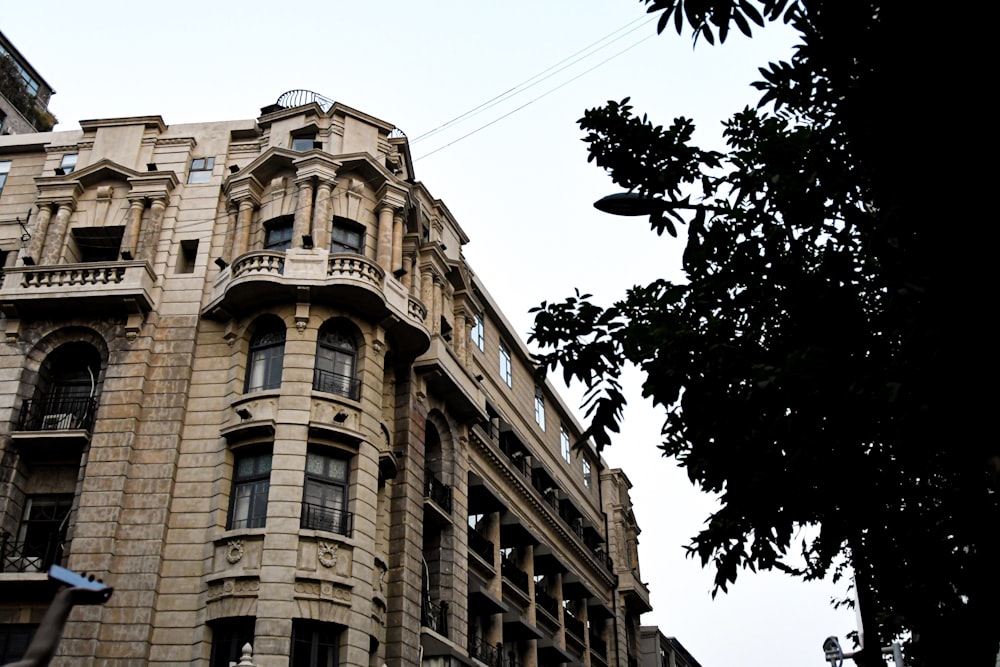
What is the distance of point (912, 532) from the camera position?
1093cm

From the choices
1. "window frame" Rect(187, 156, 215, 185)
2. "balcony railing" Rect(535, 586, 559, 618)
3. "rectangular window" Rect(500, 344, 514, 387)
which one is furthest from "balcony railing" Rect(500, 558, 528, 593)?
"window frame" Rect(187, 156, 215, 185)

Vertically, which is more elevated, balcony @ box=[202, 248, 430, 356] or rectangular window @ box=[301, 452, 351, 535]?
balcony @ box=[202, 248, 430, 356]

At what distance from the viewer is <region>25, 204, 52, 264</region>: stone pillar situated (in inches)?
1186

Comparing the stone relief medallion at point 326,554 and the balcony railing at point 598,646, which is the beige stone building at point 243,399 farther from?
the balcony railing at point 598,646

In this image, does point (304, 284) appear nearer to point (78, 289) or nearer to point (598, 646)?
point (78, 289)

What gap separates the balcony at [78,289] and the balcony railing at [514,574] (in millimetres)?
16729

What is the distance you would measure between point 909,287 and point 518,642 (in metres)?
32.7

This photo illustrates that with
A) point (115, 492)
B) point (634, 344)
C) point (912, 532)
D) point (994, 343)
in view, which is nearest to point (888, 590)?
point (912, 532)

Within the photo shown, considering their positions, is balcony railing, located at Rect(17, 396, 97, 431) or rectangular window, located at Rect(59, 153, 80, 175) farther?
rectangular window, located at Rect(59, 153, 80, 175)

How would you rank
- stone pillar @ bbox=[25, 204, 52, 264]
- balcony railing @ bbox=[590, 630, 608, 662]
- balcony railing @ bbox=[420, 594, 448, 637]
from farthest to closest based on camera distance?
balcony railing @ bbox=[590, 630, 608, 662], stone pillar @ bbox=[25, 204, 52, 264], balcony railing @ bbox=[420, 594, 448, 637]

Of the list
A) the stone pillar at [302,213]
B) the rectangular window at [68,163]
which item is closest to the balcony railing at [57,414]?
the stone pillar at [302,213]

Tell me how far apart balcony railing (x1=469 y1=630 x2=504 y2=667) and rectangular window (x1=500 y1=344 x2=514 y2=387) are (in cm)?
Answer: 1137

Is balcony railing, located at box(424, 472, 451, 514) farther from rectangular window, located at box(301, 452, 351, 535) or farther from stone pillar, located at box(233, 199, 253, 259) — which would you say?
stone pillar, located at box(233, 199, 253, 259)

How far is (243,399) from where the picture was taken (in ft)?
88.2
